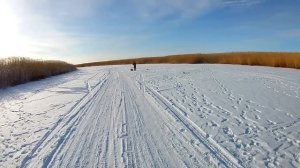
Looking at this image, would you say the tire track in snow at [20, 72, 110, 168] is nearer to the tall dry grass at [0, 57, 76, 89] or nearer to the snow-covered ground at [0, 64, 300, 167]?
the snow-covered ground at [0, 64, 300, 167]

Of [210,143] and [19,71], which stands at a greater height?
[19,71]

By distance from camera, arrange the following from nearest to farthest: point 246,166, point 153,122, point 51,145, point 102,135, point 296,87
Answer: point 246,166 < point 51,145 < point 102,135 < point 153,122 < point 296,87

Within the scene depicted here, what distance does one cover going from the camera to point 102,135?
6059 millimetres

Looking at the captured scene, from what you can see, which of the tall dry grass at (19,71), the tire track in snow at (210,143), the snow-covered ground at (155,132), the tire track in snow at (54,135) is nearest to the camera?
the tire track in snow at (210,143)

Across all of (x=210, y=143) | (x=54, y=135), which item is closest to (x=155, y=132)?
(x=210, y=143)

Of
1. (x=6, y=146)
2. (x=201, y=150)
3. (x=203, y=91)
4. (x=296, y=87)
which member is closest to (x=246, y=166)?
(x=201, y=150)

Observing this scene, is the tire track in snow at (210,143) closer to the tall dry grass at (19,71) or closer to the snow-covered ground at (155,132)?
the snow-covered ground at (155,132)

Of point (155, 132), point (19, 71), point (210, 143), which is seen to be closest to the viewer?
point (210, 143)

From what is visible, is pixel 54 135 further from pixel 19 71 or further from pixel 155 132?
pixel 19 71

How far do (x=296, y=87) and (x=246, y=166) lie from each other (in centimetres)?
885

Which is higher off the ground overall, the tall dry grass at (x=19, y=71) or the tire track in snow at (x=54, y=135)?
the tall dry grass at (x=19, y=71)

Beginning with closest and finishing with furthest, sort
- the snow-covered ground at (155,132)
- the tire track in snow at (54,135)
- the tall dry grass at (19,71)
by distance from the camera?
the snow-covered ground at (155,132) → the tire track in snow at (54,135) → the tall dry grass at (19,71)

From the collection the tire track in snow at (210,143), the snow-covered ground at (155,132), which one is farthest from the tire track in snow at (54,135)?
the tire track in snow at (210,143)

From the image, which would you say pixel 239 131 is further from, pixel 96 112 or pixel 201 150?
pixel 96 112
